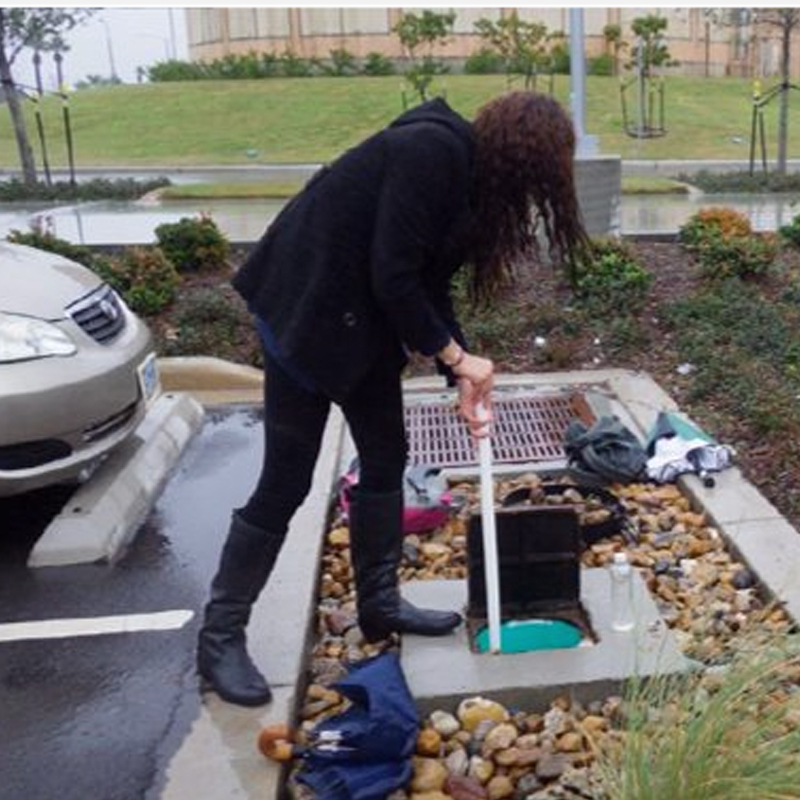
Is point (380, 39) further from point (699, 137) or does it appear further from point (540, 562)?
point (540, 562)

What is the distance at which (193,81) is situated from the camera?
3850cm

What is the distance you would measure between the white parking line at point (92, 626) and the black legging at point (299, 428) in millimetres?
726

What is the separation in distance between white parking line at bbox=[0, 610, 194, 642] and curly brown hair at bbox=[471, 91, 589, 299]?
1.57 metres

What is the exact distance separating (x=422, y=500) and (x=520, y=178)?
1856mm

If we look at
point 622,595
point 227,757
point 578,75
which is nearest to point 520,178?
point 622,595

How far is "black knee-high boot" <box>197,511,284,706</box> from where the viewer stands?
282 centimetres

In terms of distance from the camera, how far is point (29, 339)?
3908 mm

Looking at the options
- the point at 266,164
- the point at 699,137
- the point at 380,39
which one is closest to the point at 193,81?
the point at 380,39

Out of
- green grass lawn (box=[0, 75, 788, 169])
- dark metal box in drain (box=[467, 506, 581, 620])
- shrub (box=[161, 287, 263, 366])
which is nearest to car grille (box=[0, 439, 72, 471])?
dark metal box in drain (box=[467, 506, 581, 620])

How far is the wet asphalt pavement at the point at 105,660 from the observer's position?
262 cm

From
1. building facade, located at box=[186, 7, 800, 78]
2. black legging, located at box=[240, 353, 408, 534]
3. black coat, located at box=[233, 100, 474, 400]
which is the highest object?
building facade, located at box=[186, 7, 800, 78]

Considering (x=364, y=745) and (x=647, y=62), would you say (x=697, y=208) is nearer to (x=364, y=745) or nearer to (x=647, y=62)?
(x=364, y=745)

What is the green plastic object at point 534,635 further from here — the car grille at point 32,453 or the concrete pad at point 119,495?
the car grille at point 32,453

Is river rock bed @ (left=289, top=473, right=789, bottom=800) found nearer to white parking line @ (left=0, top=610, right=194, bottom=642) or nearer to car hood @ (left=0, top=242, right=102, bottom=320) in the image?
white parking line @ (left=0, top=610, right=194, bottom=642)
